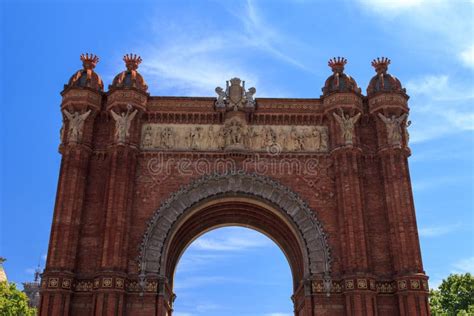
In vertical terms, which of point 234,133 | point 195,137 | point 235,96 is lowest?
point 195,137

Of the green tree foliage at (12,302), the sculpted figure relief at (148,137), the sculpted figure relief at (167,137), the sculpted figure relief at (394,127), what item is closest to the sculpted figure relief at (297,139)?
the sculpted figure relief at (394,127)

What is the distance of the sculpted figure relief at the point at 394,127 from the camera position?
23.6m

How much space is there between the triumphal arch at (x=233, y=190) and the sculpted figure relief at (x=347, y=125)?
0.22 ft

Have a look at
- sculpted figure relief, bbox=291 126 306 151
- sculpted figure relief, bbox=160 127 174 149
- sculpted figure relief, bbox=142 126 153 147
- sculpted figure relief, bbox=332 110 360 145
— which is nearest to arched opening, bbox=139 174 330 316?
sculpted figure relief, bbox=291 126 306 151

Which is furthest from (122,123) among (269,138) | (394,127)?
(394,127)

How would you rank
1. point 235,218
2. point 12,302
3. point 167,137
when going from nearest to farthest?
point 167,137 → point 235,218 → point 12,302

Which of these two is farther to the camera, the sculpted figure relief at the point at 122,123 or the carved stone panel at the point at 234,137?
the carved stone panel at the point at 234,137

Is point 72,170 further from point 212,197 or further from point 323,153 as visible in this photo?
point 323,153

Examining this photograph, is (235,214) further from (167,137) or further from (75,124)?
(75,124)

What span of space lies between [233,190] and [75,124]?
26.9 feet

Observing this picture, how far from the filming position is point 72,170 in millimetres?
22719

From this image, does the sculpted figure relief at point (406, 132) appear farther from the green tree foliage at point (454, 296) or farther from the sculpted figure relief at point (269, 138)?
the green tree foliage at point (454, 296)

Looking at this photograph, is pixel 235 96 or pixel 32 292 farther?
pixel 32 292

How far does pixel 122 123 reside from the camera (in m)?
23.5
